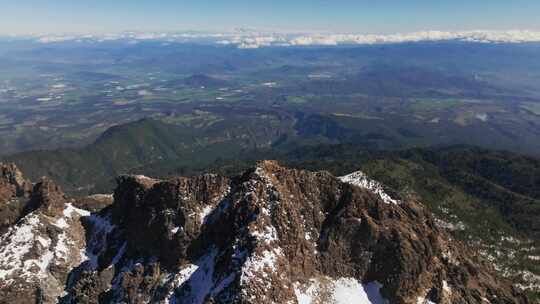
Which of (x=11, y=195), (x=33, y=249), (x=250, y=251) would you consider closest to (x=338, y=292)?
(x=250, y=251)

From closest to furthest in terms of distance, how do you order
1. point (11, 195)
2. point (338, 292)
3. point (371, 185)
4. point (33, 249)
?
point (338, 292) → point (33, 249) → point (371, 185) → point (11, 195)

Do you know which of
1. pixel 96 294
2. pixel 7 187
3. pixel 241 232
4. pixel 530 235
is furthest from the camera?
pixel 530 235

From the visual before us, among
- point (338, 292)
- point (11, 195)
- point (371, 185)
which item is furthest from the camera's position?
point (11, 195)

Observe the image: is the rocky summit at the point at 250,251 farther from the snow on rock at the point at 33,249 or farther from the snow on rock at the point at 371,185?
the snow on rock at the point at 371,185

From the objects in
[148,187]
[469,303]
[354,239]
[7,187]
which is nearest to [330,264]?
[354,239]

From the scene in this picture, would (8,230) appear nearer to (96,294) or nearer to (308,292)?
(96,294)

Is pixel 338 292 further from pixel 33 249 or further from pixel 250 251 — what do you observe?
pixel 33 249

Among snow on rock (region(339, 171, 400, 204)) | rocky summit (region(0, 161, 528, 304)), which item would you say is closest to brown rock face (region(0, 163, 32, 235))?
rocky summit (region(0, 161, 528, 304))

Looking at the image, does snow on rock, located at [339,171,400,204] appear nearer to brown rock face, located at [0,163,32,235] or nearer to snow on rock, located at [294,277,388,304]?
snow on rock, located at [294,277,388,304]
